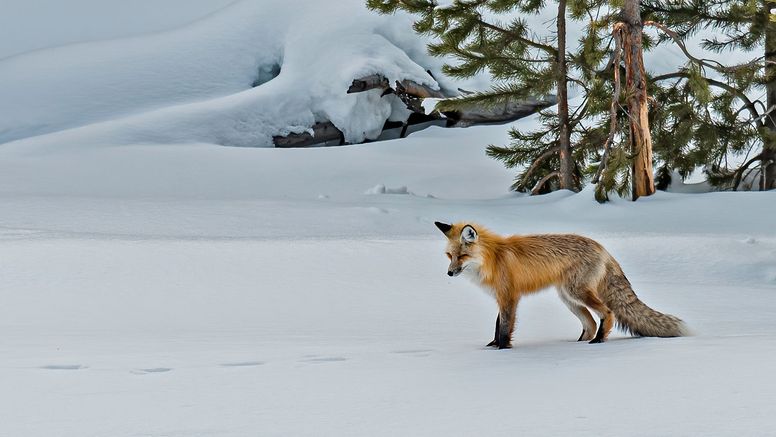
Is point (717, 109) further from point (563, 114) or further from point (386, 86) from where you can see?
point (386, 86)

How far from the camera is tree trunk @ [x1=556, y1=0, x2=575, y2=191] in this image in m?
15.1

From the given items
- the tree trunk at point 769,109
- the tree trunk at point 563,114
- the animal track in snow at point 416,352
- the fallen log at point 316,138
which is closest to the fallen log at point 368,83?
the fallen log at point 316,138

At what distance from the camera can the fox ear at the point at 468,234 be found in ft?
17.2

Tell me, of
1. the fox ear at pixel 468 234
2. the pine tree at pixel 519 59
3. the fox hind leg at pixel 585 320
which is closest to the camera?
the fox ear at pixel 468 234

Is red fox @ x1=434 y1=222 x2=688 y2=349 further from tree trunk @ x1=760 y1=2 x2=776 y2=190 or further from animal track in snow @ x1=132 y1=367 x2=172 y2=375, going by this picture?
tree trunk @ x1=760 y1=2 x2=776 y2=190

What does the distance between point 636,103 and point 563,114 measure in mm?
1607

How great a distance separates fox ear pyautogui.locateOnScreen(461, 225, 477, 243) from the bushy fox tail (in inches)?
41.2

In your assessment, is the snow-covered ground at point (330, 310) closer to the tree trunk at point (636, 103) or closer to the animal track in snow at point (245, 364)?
the animal track in snow at point (245, 364)

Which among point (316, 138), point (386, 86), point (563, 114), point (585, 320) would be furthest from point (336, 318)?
point (386, 86)

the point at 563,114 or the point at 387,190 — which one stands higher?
the point at 563,114

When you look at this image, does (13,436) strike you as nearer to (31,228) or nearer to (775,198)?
(31,228)

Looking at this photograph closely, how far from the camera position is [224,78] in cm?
2662

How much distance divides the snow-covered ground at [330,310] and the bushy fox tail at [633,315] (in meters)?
0.24

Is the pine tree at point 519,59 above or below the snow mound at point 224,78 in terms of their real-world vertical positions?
below
